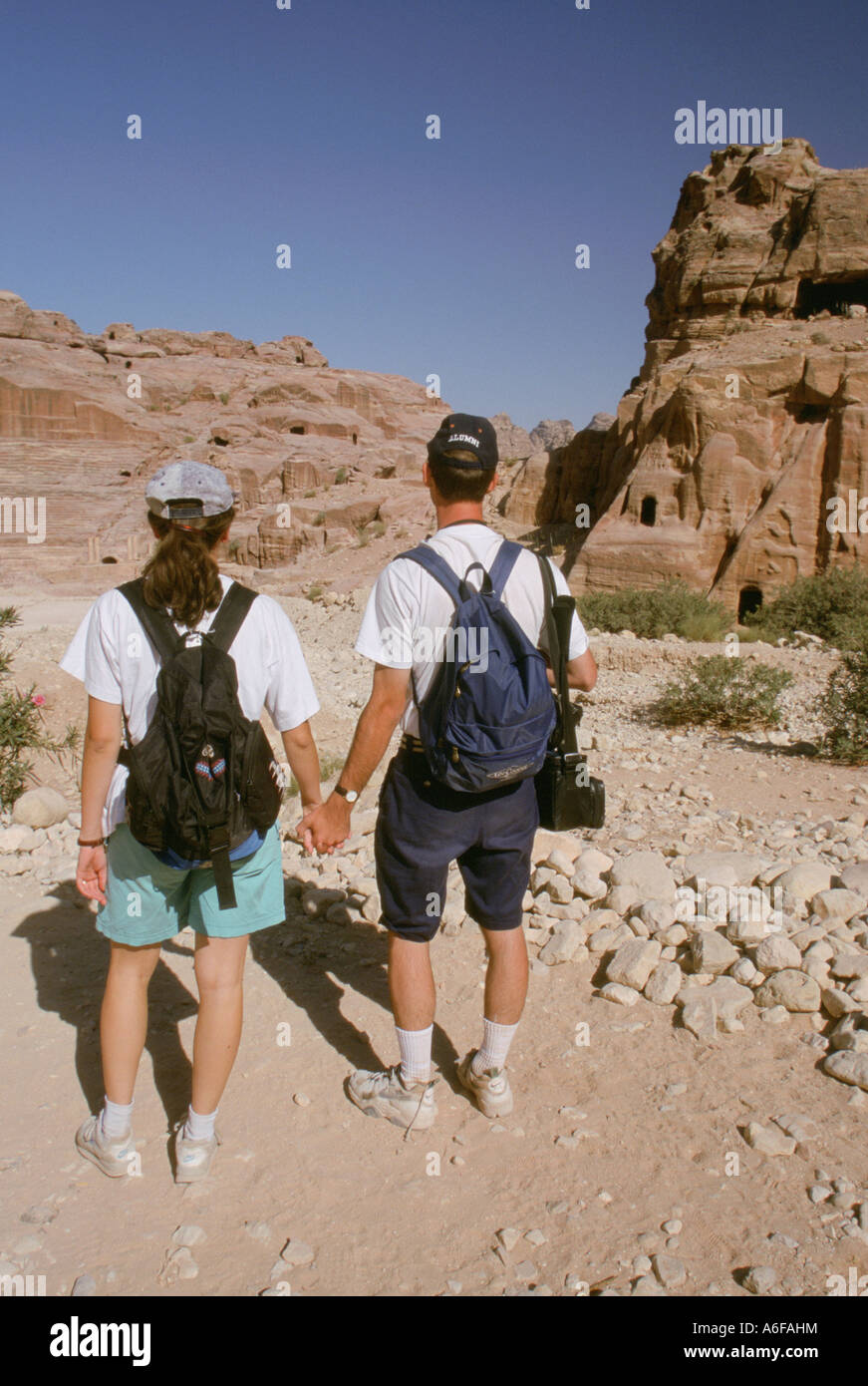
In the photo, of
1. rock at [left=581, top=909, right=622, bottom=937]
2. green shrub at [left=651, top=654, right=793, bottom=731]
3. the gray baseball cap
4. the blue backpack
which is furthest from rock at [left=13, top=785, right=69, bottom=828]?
green shrub at [left=651, top=654, right=793, bottom=731]

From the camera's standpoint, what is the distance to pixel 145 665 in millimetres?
2072

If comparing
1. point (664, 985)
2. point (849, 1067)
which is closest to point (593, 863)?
point (664, 985)

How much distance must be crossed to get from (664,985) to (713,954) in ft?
Answer: 0.76

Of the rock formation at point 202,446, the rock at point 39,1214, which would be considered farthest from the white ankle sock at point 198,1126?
the rock formation at point 202,446

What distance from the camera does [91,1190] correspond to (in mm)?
2291

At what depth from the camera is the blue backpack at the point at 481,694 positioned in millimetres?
2148

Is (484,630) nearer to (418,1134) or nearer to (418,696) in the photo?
(418,696)

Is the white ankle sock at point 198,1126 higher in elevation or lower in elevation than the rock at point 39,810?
lower

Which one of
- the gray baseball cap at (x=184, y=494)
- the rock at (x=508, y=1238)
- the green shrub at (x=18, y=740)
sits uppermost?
the gray baseball cap at (x=184, y=494)

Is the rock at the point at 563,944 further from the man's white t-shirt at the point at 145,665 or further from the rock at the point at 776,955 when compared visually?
the man's white t-shirt at the point at 145,665

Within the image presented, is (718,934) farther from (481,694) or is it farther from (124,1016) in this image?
(124,1016)

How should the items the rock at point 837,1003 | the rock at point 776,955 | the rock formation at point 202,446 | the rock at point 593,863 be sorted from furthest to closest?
the rock formation at point 202,446 < the rock at point 593,863 < the rock at point 776,955 < the rock at point 837,1003

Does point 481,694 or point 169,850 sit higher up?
point 481,694

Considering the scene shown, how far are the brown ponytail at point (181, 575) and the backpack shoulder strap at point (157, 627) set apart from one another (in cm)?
2
